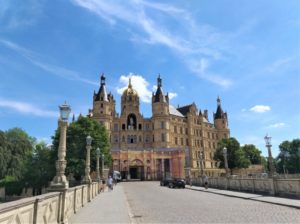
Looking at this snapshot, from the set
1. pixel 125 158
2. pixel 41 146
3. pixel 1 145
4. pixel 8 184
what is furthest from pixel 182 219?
pixel 41 146

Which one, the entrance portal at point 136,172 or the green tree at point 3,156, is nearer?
the green tree at point 3,156

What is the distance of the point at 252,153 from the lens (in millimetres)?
101312

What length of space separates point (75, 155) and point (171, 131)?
50691 millimetres

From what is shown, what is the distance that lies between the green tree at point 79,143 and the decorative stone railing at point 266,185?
21.6 m

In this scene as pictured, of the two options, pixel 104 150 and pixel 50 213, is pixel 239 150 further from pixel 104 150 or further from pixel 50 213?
pixel 50 213

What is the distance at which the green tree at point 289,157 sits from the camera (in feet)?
285

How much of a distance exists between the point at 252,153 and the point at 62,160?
9889 centimetres

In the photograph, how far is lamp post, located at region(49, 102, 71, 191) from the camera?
10.2m

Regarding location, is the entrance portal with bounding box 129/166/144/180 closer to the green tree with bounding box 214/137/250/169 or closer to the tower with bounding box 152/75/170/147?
the tower with bounding box 152/75/170/147

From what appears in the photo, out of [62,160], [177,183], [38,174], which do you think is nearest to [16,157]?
[38,174]

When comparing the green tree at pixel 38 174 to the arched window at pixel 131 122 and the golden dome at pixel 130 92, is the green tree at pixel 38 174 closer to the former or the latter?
the arched window at pixel 131 122

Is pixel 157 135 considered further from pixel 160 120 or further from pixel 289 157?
pixel 289 157

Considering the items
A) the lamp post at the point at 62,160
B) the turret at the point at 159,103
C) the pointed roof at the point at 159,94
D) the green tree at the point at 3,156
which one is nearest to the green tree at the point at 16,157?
the green tree at the point at 3,156

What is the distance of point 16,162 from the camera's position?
49469 mm
